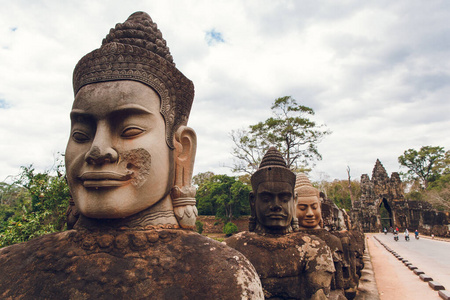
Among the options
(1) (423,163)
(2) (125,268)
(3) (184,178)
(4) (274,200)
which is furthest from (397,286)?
(1) (423,163)

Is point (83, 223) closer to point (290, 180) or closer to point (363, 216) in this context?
point (290, 180)

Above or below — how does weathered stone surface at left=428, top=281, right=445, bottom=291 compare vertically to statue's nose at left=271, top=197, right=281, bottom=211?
below

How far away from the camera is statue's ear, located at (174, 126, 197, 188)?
218cm

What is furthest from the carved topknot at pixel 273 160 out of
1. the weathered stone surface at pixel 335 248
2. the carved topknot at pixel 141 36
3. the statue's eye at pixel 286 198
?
the carved topknot at pixel 141 36

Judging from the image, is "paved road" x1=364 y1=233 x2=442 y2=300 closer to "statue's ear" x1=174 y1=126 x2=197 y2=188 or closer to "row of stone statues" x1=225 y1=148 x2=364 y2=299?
"row of stone statues" x1=225 y1=148 x2=364 y2=299

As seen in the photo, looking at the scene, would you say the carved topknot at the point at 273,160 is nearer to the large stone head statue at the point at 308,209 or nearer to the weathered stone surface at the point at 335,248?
the large stone head statue at the point at 308,209

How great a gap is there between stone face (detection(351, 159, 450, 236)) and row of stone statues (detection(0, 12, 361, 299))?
26.1m

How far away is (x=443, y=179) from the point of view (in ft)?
106

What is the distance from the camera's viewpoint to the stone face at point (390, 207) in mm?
25094

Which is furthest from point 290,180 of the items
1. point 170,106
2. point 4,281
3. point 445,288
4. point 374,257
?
point 374,257

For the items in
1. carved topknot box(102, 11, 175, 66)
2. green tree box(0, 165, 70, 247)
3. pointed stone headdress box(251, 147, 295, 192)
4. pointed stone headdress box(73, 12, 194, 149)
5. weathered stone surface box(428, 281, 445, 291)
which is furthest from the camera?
weathered stone surface box(428, 281, 445, 291)

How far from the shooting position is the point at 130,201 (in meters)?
1.81

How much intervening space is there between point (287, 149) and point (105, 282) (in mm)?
19396

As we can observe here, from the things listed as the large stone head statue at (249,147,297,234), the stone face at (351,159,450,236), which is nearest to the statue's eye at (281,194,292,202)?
the large stone head statue at (249,147,297,234)
